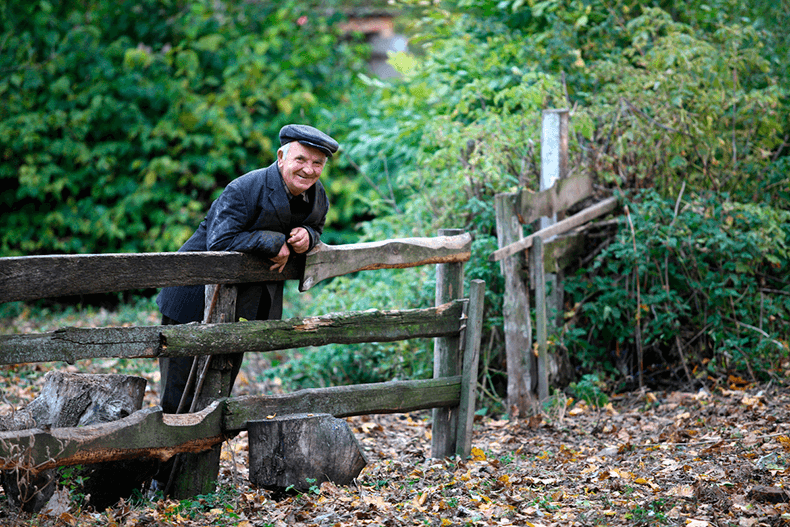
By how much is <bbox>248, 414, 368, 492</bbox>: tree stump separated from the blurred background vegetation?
222 cm

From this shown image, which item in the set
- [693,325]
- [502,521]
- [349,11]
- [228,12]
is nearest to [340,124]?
[228,12]

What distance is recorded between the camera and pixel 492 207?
20.7 ft

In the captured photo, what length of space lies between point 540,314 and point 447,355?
128 cm

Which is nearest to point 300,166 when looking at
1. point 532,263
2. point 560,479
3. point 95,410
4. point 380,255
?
point 380,255

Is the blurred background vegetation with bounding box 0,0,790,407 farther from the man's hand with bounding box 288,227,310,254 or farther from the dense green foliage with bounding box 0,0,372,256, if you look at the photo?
the man's hand with bounding box 288,227,310,254

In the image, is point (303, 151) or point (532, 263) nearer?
point (303, 151)

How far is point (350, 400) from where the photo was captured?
4148mm

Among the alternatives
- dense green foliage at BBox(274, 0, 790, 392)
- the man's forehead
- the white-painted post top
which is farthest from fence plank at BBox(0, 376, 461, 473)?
the white-painted post top

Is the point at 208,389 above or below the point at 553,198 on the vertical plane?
below

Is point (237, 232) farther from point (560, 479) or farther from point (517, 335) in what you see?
point (517, 335)

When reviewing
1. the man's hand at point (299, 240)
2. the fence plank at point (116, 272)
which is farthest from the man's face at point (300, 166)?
the fence plank at point (116, 272)

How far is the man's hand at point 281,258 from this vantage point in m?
3.71

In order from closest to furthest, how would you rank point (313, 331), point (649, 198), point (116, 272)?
point (116, 272)
point (313, 331)
point (649, 198)

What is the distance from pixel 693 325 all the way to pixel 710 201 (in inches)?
43.4
